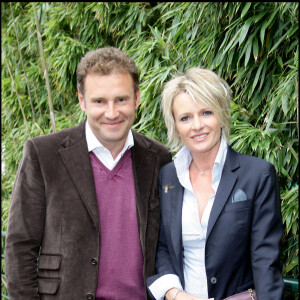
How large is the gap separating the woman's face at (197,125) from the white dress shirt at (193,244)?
8 centimetres

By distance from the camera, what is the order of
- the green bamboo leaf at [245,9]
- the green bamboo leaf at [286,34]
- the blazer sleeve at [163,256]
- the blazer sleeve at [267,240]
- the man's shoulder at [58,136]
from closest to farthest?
the blazer sleeve at [267,240], the blazer sleeve at [163,256], the man's shoulder at [58,136], the green bamboo leaf at [286,34], the green bamboo leaf at [245,9]

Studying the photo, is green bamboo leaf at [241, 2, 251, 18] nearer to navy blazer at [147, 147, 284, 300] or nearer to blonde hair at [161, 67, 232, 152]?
blonde hair at [161, 67, 232, 152]

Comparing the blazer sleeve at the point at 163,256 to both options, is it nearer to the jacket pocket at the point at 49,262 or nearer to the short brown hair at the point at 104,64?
the jacket pocket at the point at 49,262

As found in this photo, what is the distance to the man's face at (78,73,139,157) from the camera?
1940mm

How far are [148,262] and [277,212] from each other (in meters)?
0.60

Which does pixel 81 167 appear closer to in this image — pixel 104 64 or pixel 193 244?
pixel 104 64

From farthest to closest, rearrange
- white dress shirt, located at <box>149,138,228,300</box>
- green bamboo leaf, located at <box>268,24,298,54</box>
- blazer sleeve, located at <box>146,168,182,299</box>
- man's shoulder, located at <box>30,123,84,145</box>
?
green bamboo leaf, located at <box>268,24,298,54</box> < man's shoulder, located at <box>30,123,84,145</box> < blazer sleeve, located at <box>146,168,182,299</box> < white dress shirt, located at <box>149,138,228,300</box>

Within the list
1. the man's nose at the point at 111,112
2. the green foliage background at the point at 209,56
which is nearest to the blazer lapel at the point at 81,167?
the man's nose at the point at 111,112

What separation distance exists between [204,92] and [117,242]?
0.73 meters

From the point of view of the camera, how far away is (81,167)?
78.7 inches

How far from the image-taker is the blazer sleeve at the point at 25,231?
6.24 feet

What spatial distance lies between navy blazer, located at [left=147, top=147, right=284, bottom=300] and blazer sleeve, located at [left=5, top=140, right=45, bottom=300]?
58cm

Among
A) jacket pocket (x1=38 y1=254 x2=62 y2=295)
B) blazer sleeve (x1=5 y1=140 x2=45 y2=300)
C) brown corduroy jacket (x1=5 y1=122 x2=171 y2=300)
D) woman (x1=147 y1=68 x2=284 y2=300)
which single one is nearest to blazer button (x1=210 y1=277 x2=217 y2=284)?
woman (x1=147 y1=68 x2=284 y2=300)

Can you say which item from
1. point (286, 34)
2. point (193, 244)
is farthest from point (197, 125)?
point (286, 34)
